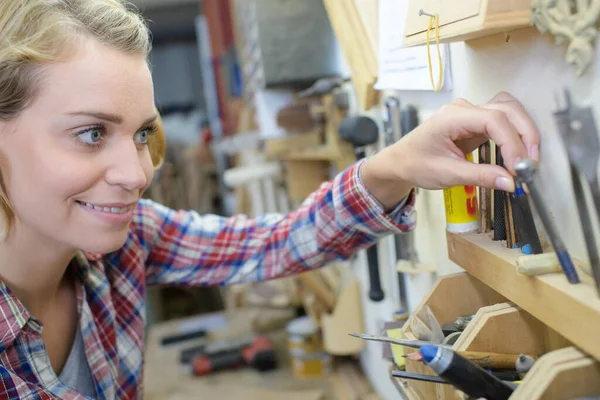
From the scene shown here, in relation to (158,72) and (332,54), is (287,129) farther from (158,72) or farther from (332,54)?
(158,72)

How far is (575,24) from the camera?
0.43 meters

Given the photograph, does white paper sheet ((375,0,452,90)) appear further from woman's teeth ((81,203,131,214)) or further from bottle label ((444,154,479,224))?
woman's teeth ((81,203,131,214))

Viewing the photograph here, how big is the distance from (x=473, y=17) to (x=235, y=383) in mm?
1363

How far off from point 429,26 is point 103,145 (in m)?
0.44

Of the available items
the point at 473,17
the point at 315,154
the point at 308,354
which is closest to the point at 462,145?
the point at 473,17

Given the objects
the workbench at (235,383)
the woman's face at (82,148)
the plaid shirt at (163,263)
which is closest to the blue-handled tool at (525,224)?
the plaid shirt at (163,263)

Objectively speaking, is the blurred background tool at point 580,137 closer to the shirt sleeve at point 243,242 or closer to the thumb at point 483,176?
the thumb at point 483,176

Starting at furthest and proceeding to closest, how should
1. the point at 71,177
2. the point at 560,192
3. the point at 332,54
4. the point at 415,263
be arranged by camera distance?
the point at 332,54
the point at 415,263
the point at 71,177
the point at 560,192

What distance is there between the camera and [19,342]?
2.70 ft

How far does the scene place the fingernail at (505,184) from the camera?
53cm

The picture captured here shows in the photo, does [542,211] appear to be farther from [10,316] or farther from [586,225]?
[10,316]

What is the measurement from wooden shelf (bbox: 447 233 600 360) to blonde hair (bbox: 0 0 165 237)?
1.72ft

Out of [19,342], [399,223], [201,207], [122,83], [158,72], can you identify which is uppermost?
[158,72]

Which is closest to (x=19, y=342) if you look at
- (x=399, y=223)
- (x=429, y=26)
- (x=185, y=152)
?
(x=399, y=223)
